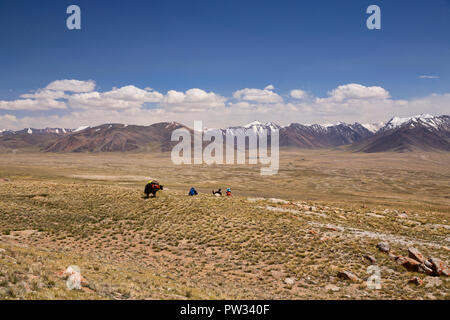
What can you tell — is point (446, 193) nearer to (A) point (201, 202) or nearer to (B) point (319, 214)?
(B) point (319, 214)

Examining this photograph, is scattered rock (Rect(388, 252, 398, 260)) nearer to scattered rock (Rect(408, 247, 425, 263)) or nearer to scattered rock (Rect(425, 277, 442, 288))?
scattered rock (Rect(408, 247, 425, 263))

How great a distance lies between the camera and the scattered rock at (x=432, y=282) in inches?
574

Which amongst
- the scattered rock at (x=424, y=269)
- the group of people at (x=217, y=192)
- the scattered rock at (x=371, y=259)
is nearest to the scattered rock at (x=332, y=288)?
the scattered rock at (x=371, y=259)

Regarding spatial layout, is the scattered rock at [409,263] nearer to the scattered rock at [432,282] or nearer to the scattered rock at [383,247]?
the scattered rock at [432,282]

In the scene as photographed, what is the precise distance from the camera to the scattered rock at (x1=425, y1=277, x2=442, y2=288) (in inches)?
574

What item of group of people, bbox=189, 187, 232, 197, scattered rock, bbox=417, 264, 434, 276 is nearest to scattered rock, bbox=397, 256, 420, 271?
scattered rock, bbox=417, 264, 434, 276

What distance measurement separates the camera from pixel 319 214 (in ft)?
106

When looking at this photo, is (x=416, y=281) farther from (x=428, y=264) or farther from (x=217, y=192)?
(x=217, y=192)

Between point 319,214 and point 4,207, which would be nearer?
point 4,207
